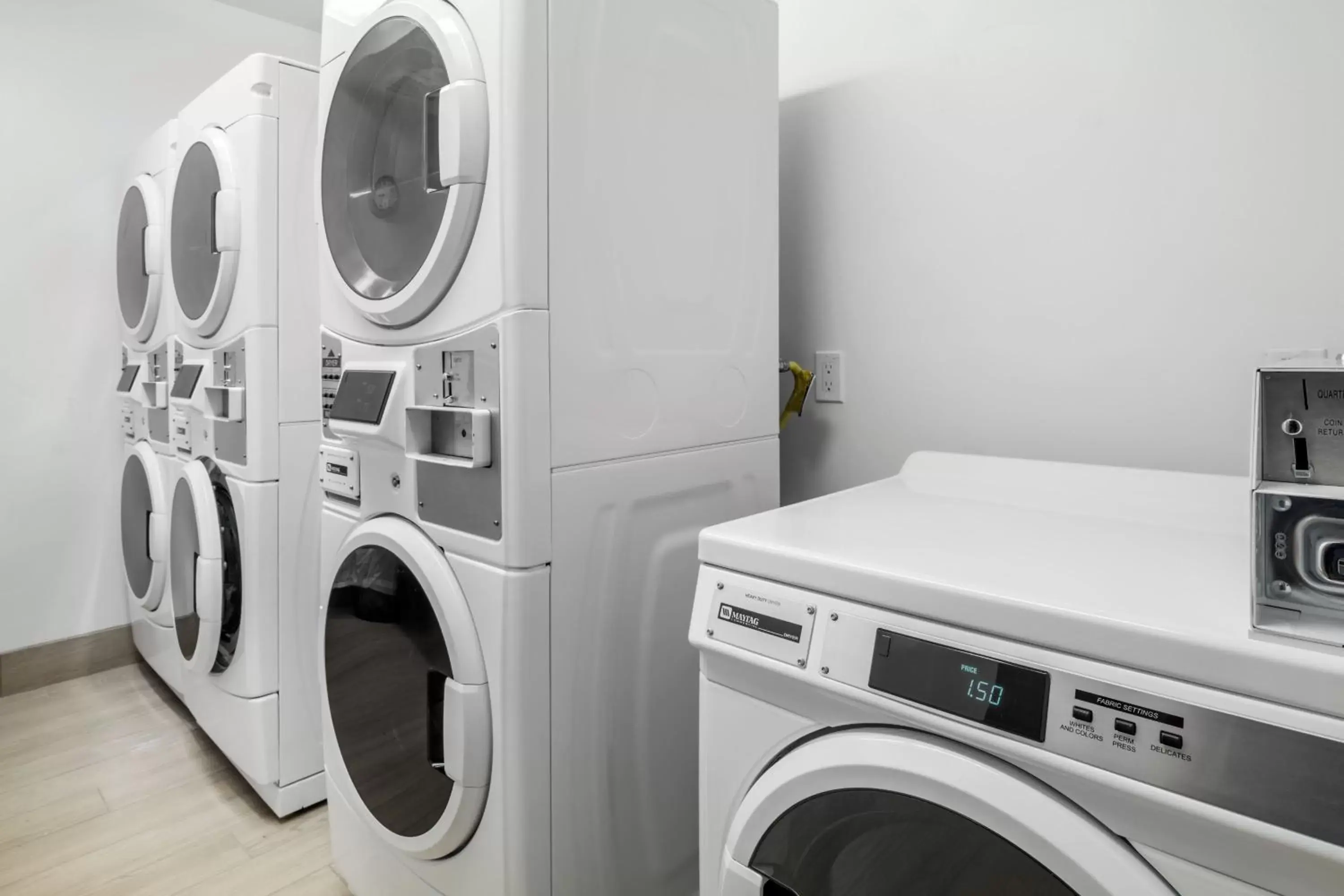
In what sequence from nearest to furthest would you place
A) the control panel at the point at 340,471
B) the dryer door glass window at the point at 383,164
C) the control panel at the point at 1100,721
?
the control panel at the point at 1100,721 < the dryer door glass window at the point at 383,164 < the control panel at the point at 340,471

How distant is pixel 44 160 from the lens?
2688 millimetres

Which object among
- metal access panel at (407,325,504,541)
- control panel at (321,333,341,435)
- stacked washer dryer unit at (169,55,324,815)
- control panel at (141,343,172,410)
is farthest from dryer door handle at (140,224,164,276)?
metal access panel at (407,325,504,541)

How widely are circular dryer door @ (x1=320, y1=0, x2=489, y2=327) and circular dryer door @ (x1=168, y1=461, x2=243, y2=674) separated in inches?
36.3

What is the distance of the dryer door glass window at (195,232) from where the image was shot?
190cm

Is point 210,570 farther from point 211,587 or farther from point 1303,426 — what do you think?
point 1303,426

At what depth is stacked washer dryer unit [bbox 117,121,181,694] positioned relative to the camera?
2.26m

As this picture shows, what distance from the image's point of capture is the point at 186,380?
2062 millimetres

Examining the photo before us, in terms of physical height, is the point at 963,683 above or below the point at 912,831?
above

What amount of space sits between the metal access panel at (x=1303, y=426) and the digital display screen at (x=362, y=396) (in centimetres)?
118

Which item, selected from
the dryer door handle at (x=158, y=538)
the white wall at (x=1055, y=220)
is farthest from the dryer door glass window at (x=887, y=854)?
the dryer door handle at (x=158, y=538)

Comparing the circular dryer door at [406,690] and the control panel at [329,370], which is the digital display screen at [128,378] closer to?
the control panel at [329,370]

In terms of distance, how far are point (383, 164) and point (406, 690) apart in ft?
3.02

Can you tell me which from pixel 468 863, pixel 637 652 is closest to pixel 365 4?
pixel 637 652

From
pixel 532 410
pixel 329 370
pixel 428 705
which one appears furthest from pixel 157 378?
pixel 532 410
